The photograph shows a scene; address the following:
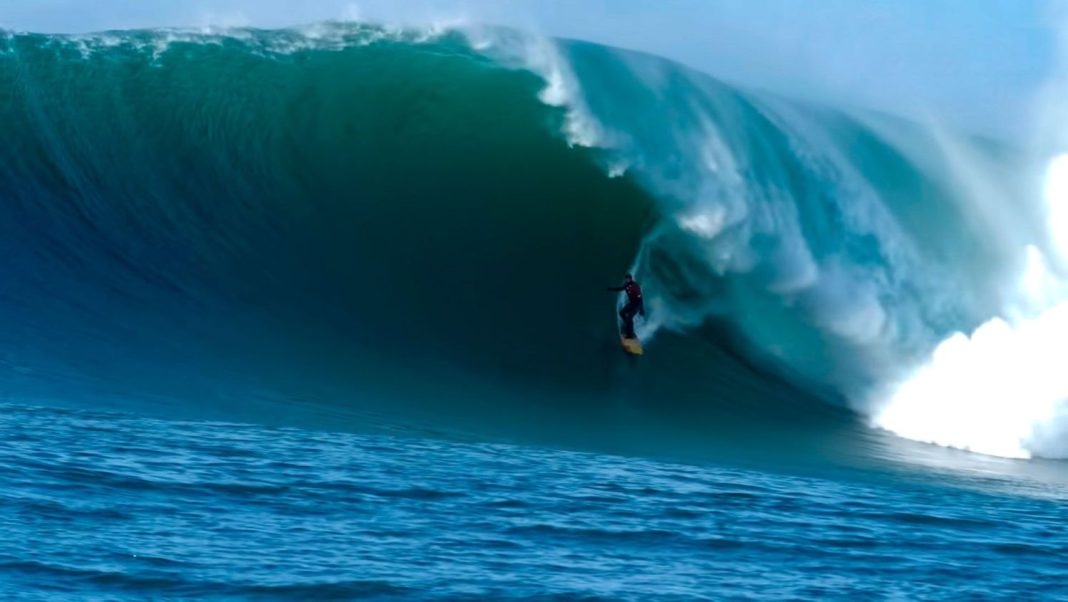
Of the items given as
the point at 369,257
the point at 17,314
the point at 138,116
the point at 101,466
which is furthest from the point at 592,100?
the point at 101,466

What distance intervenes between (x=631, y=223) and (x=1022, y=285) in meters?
4.20

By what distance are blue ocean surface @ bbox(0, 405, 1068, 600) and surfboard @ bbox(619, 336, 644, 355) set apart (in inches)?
121

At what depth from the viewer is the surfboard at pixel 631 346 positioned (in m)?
13.2

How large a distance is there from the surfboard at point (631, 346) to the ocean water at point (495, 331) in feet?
0.39

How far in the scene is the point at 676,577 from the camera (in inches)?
286

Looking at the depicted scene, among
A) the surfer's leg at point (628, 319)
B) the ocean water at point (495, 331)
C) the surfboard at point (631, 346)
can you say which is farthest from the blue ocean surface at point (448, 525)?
the surfer's leg at point (628, 319)

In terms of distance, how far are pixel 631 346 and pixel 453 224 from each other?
222cm

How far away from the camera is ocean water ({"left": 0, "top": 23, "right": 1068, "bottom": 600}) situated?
7578 mm

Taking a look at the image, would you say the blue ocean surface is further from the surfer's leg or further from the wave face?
the surfer's leg

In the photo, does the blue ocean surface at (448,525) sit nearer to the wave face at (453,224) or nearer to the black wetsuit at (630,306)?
the wave face at (453,224)

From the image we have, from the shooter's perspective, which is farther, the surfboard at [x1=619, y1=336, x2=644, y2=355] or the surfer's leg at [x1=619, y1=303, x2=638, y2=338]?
the surfer's leg at [x1=619, y1=303, x2=638, y2=338]

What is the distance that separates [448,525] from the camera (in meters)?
7.82

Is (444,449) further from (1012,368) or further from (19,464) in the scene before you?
(1012,368)

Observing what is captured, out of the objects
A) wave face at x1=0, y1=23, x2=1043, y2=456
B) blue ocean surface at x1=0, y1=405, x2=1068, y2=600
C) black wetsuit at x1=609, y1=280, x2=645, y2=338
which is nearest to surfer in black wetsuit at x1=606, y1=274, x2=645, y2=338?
black wetsuit at x1=609, y1=280, x2=645, y2=338
